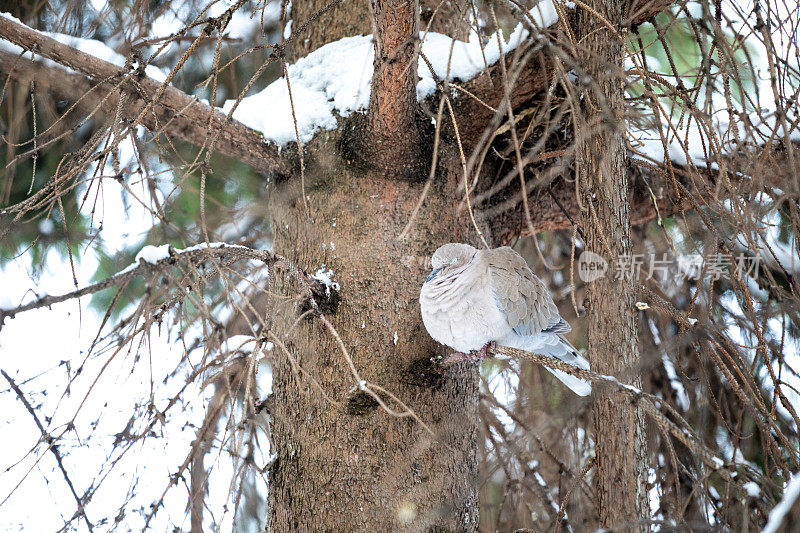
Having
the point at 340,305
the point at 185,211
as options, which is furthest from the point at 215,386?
the point at 340,305

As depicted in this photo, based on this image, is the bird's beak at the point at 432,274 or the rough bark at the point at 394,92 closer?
the rough bark at the point at 394,92

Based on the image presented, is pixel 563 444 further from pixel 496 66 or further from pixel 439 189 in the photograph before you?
pixel 496 66

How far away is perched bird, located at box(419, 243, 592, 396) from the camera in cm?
175

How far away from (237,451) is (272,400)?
26.1 inches

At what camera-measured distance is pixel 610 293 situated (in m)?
1.55

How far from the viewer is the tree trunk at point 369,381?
1695 millimetres

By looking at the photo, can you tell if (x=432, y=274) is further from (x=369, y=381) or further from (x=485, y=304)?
(x=369, y=381)

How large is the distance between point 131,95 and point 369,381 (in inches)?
42.9

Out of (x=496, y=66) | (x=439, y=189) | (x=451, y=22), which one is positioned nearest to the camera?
(x=496, y=66)

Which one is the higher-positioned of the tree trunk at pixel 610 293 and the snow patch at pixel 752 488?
the tree trunk at pixel 610 293

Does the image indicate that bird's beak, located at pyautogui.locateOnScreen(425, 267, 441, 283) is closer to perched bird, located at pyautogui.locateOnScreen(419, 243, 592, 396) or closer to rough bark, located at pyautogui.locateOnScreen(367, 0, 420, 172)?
perched bird, located at pyautogui.locateOnScreen(419, 243, 592, 396)

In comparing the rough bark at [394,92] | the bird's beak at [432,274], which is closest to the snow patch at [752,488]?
the bird's beak at [432,274]

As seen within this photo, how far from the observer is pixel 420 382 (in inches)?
71.0
